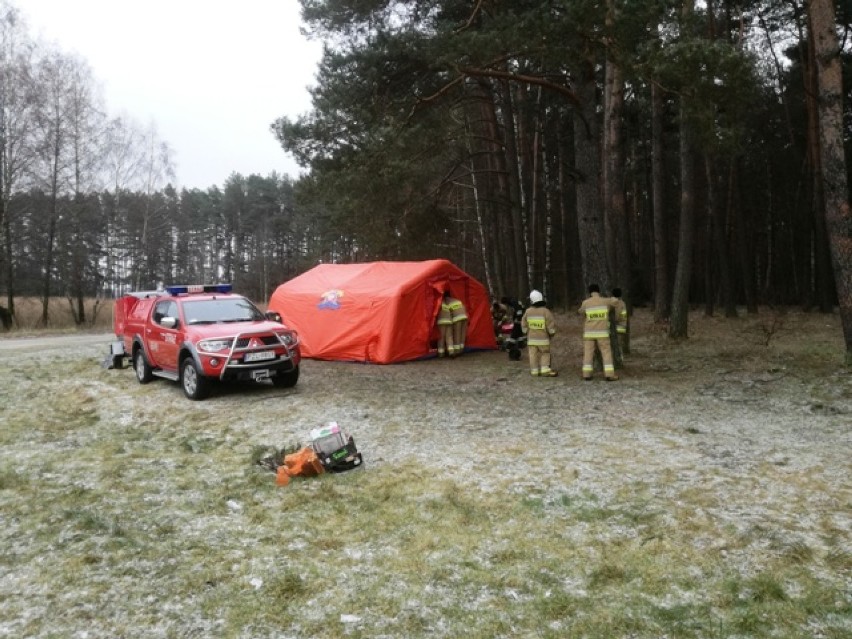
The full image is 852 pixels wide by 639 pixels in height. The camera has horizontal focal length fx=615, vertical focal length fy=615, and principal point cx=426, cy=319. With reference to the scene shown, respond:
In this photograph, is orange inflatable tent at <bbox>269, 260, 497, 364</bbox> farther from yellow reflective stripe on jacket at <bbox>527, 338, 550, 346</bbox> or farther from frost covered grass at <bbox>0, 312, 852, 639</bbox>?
frost covered grass at <bbox>0, 312, 852, 639</bbox>

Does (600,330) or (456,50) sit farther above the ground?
(456,50)

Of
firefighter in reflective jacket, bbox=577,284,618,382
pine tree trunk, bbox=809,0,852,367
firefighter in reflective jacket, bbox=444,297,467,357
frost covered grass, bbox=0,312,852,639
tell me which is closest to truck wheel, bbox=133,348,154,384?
frost covered grass, bbox=0,312,852,639

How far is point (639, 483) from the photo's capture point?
5.75 meters

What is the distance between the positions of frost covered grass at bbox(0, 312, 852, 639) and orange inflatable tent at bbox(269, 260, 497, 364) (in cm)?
461

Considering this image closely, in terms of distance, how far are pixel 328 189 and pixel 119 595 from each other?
11046mm

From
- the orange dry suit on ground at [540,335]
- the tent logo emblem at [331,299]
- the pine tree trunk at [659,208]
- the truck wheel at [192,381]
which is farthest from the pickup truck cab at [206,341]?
the pine tree trunk at [659,208]

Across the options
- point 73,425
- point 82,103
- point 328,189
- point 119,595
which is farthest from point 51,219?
point 119,595

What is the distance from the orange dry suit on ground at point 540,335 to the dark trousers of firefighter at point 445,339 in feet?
10.9

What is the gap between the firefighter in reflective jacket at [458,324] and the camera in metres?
15.5

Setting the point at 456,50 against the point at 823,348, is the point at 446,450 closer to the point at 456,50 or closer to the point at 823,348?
the point at 456,50

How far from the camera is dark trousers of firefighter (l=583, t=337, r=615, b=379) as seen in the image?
11555 millimetres

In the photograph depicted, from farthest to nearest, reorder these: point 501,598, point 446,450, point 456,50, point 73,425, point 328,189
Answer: point 328,189
point 456,50
point 73,425
point 446,450
point 501,598

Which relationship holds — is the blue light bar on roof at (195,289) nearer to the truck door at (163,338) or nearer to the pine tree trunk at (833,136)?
the truck door at (163,338)

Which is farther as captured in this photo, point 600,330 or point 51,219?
point 51,219
